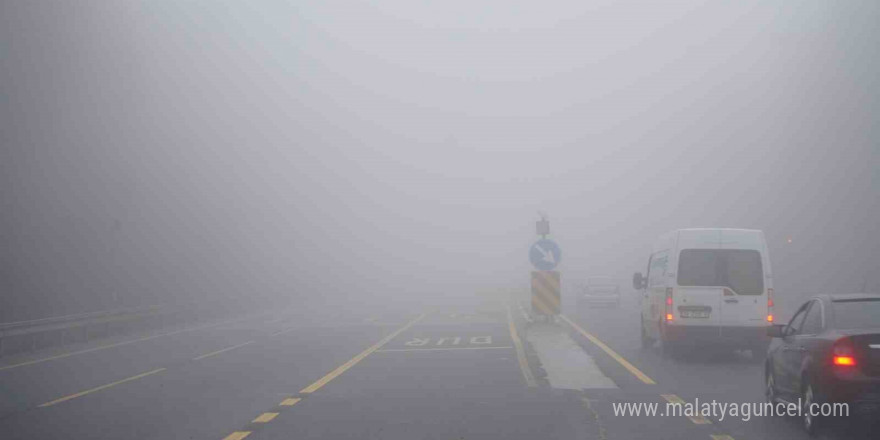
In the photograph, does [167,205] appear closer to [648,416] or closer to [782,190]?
[782,190]

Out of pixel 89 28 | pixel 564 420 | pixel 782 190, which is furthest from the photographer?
pixel 782 190

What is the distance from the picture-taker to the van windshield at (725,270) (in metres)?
17.4

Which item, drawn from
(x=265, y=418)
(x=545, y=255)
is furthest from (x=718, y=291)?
(x=545, y=255)

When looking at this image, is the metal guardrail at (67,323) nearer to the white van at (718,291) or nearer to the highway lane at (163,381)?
the highway lane at (163,381)

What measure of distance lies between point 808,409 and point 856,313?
1.14 m

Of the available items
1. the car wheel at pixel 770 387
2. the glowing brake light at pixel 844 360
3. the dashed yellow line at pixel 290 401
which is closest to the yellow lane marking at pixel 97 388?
the dashed yellow line at pixel 290 401

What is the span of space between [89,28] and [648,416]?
203ft

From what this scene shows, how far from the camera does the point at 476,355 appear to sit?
65.9 feet

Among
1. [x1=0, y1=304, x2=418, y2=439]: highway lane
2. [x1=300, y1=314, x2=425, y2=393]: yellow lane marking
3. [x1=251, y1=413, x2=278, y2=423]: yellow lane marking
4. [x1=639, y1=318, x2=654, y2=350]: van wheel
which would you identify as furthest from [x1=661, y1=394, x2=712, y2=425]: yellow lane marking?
[x1=639, y1=318, x2=654, y2=350]: van wheel

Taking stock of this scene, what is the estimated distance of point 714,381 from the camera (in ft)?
48.4

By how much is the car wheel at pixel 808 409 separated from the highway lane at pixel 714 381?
5.3 inches

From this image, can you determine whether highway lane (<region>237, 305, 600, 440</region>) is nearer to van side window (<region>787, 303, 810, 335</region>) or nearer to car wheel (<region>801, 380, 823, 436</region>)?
car wheel (<region>801, 380, 823, 436</region>)

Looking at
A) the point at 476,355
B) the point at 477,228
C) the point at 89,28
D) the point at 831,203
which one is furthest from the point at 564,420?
the point at 477,228

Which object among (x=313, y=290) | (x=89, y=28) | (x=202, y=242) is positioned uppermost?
(x=89, y=28)
